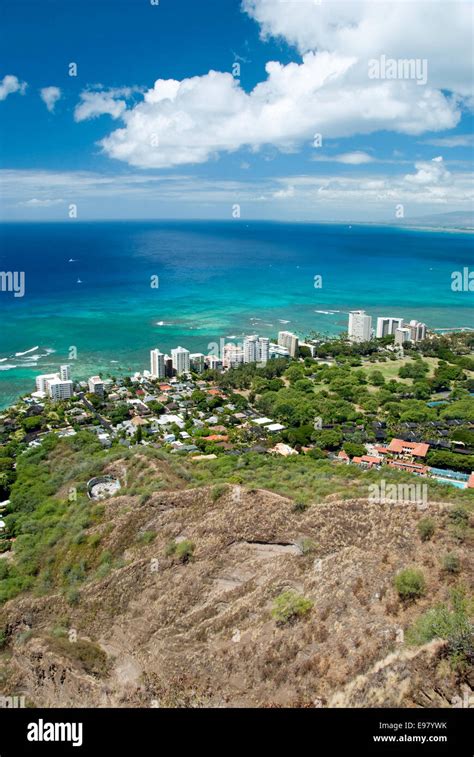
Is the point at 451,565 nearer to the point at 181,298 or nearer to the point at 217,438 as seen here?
the point at 217,438

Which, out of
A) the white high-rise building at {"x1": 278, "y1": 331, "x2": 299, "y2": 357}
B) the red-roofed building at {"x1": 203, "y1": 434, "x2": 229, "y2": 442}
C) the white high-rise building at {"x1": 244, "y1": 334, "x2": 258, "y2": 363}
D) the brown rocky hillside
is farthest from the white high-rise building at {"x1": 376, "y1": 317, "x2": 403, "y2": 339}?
the brown rocky hillside

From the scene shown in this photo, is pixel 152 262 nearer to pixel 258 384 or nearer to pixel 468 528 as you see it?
pixel 258 384

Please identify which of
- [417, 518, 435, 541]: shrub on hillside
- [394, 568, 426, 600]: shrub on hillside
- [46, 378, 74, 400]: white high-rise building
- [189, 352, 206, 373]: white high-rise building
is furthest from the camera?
[189, 352, 206, 373]: white high-rise building

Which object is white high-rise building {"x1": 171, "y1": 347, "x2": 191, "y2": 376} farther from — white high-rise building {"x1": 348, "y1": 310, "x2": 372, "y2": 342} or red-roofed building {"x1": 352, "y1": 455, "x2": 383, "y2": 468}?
red-roofed building {"x1": 352, "y1": 455, "x2": 383, "y2": 468}

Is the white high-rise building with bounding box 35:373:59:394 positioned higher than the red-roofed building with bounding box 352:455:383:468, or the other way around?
the white high-rise building with bounding box 35:373:59:394

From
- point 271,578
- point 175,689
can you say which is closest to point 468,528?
point 271,578

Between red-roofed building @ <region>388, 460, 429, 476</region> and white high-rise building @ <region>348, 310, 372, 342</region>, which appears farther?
white high-rise building @ <region>348, 310, 372, 342</region>
